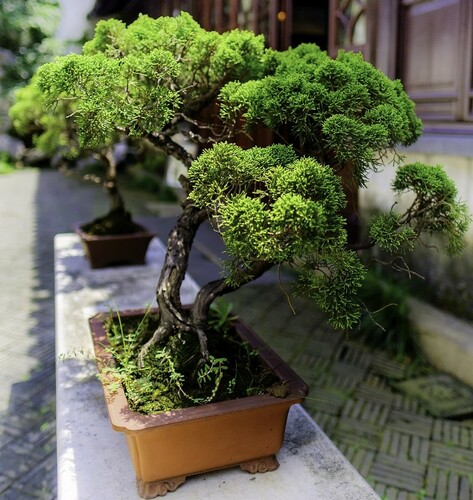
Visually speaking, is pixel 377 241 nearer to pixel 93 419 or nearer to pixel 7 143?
pixel 93 419

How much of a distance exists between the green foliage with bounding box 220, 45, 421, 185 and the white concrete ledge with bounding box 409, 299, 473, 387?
6.39 ft

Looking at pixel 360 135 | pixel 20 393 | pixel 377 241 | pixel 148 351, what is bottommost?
pixel 20 393

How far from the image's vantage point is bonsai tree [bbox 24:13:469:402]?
2.06 meters

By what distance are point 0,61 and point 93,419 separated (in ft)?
54.6

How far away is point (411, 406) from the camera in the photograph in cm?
370

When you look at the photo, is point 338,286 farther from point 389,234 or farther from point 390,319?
point 390,319

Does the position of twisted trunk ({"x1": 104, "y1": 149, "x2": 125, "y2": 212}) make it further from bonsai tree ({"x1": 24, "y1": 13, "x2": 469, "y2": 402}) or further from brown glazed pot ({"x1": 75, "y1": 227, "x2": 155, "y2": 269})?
bonsai tree ({"x1": 24, "y1": 13, "x2": 469, "y2": 402})

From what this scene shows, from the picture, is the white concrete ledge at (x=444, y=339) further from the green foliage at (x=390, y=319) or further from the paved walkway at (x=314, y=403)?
the paved walkway at (x=314, y=403)

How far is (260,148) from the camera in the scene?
7.59 feet

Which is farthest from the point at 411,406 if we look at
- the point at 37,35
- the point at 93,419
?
the point at 37,35

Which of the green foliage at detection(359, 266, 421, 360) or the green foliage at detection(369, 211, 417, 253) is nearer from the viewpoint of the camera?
the green foliage at detection(369, 211, 417, 253)

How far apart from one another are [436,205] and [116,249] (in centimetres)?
360

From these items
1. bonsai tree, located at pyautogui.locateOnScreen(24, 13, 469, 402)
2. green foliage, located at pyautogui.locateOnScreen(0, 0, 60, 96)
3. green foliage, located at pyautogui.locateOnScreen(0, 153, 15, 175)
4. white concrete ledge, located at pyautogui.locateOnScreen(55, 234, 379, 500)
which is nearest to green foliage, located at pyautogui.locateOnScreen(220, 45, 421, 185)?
bonsai tree, located at pyautogui.locateOnScreen(24, 13, 469, 402)

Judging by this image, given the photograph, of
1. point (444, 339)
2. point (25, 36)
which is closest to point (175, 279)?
point (444, 339)
